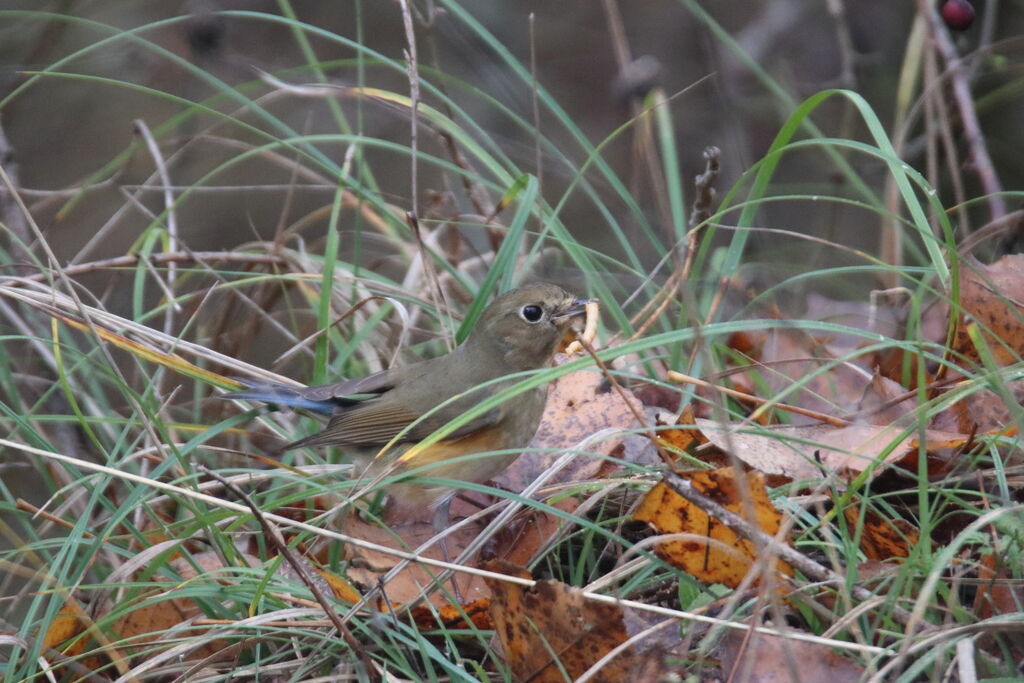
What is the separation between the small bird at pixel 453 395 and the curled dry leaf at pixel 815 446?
685mm

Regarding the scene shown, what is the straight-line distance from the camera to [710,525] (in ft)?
6.12

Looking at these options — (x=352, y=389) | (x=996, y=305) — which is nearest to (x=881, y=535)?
(x=996, y=305)

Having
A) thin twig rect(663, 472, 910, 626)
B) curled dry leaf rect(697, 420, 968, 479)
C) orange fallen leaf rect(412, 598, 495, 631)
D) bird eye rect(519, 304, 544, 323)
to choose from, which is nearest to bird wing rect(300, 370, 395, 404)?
bird eye rect(519, 304, 544, 323)

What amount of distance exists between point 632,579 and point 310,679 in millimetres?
601

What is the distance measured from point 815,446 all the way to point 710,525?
26 cm

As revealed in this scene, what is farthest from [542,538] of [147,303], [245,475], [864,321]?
[147,303]

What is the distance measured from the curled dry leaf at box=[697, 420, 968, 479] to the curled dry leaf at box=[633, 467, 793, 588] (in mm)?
118

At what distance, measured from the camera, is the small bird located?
8.96 ft

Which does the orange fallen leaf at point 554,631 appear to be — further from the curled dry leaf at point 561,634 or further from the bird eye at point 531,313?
the bird eye at point 531,313

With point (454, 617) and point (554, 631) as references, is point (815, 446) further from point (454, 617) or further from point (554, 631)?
point (454, 617)

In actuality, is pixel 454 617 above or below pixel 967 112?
below

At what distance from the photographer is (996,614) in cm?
166

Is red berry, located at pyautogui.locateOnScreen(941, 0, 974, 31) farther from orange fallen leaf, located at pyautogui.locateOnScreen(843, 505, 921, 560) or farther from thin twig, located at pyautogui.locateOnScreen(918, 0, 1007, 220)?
orange fallen leaf, located at pyautogui.locateOnScreen(843, 505, 921, 560)

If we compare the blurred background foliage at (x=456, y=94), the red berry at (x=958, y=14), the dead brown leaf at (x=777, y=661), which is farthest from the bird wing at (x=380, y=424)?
the blurred background foliage at (x=456, y=94)
